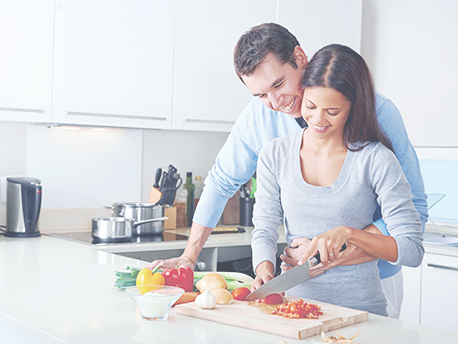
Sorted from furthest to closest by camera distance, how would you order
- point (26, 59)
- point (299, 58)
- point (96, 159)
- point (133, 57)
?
point (96, 159)
point (133, 57)
point (26, 59)
point (299, 58)

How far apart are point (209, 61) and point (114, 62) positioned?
1.75ft

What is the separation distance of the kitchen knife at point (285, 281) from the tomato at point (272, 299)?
13 millimetres

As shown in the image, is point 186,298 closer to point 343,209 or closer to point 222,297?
point 222,297

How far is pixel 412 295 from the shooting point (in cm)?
292

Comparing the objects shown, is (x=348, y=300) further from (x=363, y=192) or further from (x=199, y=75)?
(x=199, y=75)

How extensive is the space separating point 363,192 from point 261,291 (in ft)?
1.15

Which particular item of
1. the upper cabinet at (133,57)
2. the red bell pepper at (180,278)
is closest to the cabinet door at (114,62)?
the upper cabinet at (133,57)

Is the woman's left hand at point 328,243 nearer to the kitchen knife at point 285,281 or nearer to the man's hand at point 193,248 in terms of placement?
the kitchen knife at point 285,281

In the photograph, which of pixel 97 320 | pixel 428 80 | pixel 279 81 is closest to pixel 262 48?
→ pixel 279 81

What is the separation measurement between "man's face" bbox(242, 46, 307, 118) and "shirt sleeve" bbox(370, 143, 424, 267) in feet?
0.98

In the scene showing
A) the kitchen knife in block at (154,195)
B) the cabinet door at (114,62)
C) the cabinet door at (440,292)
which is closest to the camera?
the cabinet door at (114,62)

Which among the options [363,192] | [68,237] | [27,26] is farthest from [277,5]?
[363,192]

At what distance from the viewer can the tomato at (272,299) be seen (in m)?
1.29

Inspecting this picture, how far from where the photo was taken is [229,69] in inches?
118
